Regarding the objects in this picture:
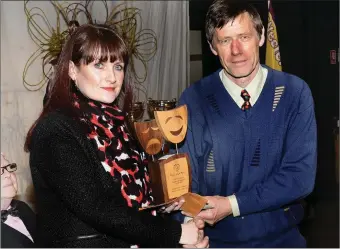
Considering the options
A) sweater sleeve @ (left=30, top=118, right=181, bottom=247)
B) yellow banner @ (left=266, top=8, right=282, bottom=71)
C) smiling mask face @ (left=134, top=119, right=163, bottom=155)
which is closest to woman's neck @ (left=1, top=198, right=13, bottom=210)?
sweater sleeve @ (left=30, top=118, right=181, bottom=247)

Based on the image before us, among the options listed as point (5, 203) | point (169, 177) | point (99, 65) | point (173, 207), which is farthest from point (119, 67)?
point (5, 203)

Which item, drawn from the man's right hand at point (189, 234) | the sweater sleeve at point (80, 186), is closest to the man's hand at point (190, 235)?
the man's right hand at point (189, 234)

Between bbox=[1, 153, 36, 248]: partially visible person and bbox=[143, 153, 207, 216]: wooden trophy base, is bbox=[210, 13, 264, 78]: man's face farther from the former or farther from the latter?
bbox=[1, 153, 36, 248]: partially visible person

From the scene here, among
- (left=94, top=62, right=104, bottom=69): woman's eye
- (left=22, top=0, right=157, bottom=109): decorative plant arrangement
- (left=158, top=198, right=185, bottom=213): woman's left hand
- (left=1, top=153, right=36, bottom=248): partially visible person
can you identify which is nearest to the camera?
(left=94, top=62, right=104, bottom=69): woman's eye

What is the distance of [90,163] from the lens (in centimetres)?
117

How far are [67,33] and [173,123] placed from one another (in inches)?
39.0

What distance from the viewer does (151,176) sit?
1.33 meters

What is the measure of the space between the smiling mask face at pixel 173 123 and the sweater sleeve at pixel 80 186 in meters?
0.26

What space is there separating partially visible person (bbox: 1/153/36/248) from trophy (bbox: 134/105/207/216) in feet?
1.80

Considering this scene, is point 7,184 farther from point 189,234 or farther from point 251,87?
point 251,87

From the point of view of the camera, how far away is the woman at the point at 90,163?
3.72 feet

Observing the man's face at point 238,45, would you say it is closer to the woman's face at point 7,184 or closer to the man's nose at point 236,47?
the man's nose at point 236,47

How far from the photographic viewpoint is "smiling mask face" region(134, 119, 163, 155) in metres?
1.30

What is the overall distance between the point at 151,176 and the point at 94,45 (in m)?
0.40
